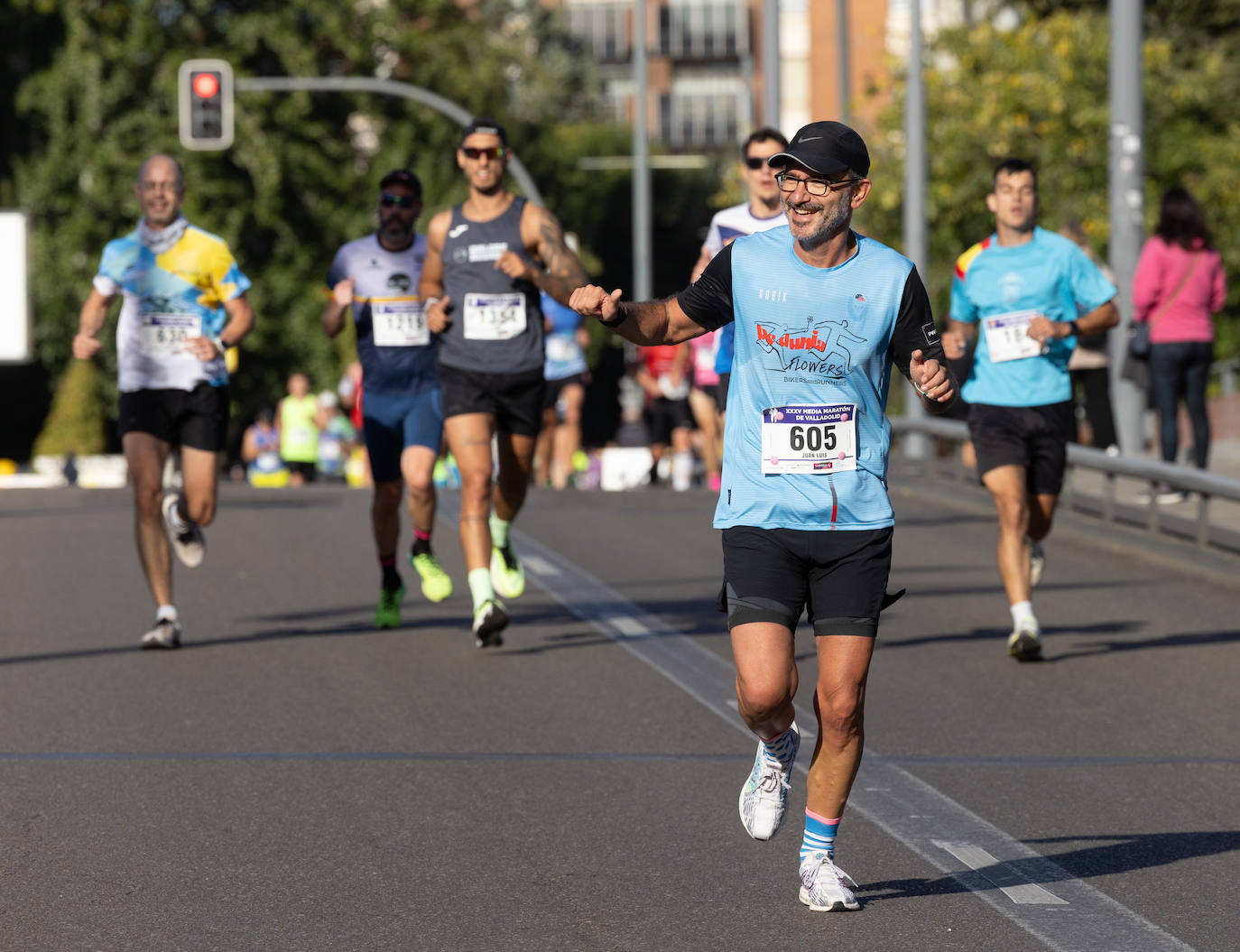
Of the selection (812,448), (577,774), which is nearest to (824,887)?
(812,448)

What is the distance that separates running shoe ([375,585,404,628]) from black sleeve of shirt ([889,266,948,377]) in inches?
217

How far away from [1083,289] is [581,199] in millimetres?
45962

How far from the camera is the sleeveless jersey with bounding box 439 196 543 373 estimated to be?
9.92 m

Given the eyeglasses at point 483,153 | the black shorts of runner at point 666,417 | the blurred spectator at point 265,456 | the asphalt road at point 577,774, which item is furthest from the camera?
the blurred spectator at point 265,456

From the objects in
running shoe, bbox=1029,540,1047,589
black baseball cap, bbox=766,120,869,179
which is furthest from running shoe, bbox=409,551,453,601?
black baseball cap, bbox=766,120,869,179

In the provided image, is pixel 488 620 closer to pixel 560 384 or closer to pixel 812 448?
pixel 812 448

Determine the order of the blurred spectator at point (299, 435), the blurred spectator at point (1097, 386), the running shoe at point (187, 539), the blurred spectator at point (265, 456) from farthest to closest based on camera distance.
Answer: the blurred spectator at point (265, 456)
the blurred spectator at point (299, 435)
the blurred spectator at point (1097, 386)
the running shoe at point (187, 539)

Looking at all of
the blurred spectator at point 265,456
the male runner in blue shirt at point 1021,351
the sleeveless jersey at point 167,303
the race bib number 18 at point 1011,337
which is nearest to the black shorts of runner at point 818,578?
the male runner in blue shirt at point 1021,351

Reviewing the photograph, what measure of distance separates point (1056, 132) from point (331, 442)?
12.7 meters

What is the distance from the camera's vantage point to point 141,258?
10.3 metres

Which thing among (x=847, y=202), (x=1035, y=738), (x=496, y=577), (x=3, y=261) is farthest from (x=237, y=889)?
(x=3, y=261)

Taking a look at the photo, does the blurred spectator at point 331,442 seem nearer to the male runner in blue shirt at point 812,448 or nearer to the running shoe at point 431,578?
the running shoe at point 431,578

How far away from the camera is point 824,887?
568 cm

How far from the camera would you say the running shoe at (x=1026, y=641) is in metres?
9.87
